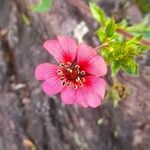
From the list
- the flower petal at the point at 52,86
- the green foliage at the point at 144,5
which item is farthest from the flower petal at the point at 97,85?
the green foliage at the point at 144,5

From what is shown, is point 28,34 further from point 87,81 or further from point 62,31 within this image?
point 87,81

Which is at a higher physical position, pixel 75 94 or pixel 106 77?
pixel 75 94

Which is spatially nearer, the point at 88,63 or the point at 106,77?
the point at 88,63

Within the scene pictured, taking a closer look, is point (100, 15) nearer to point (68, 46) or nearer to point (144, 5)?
point (68, 46)

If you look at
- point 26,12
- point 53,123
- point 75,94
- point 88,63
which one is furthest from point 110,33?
point 26,12

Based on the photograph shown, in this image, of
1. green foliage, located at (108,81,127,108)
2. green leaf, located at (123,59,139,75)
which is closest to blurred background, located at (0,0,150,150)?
green foliage, located at (108,81,127,108)
